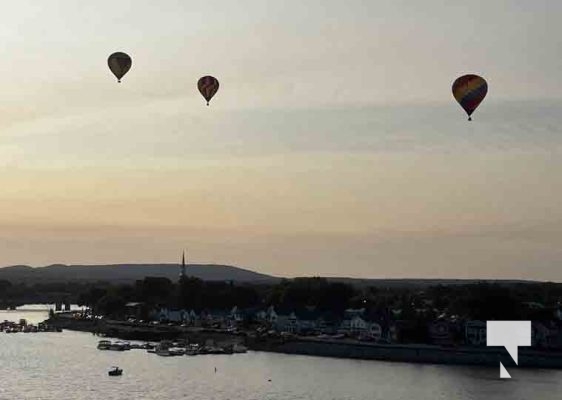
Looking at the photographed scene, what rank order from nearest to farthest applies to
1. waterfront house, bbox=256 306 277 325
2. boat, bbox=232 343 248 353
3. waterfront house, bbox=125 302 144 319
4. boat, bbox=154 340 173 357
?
boat, bbox=154 340 173 357 → boat, bbox=232 343 248 353 → waterfront house, bbox=256 306 277 325 → waterfront house, bbox=125 302 144 319

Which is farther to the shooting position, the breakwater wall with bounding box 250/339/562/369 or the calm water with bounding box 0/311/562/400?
the breakwater wall with bounding box 250/339/562/369

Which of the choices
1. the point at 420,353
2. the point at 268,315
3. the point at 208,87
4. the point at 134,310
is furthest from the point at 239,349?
the point at 134,310

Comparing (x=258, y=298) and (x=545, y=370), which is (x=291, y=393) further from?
(x=258, y=298)

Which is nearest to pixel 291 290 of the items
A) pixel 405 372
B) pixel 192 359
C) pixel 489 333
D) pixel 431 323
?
pixel 431 323

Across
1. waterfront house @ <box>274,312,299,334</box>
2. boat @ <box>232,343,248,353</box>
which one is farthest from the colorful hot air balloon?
waterfront house @ <box>274,312,299,334</box>

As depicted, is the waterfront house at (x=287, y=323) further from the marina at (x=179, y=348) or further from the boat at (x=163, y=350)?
the boat at (x=163, y=350)

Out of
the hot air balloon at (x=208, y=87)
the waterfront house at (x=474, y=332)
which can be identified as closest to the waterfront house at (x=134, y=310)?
the waterfront house at (x=474, y=332)

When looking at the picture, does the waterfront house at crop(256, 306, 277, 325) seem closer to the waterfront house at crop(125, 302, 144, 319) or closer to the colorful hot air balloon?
the waterfront house at crop(125, 302, 144, 319)
